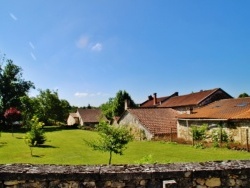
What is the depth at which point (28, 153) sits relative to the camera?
25344 millimetres

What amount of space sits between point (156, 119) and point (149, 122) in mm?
1905

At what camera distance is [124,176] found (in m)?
5.69

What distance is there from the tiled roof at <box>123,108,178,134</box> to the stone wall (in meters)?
31.6

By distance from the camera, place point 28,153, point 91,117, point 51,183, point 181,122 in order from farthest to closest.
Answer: point 91,117 < point 181,122 < point 28,153 < point 51,183

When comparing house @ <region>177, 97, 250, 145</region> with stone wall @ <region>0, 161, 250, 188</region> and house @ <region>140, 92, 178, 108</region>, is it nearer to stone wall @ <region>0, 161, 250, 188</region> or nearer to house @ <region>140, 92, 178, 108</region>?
stone wall @ <region>0, 161, 250, 188</region>

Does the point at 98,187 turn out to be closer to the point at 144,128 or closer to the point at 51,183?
the point at 51,183

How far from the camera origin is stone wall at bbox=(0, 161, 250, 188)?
5555 millimetres

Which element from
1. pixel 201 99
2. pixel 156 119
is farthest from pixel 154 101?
pixel 156 119

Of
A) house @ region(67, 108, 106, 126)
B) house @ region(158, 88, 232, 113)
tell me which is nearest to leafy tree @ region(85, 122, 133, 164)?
house @ region(158, 88, 232, 113)

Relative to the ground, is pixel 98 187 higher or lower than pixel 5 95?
lower

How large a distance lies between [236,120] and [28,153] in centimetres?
1919

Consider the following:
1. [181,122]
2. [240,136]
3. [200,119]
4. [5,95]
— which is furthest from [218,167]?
[5,95]

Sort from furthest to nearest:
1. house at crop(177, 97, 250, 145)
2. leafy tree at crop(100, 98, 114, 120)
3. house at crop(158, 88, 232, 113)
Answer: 1. leafy tree at crop(100, 98, 114, 120)
2. house at crop(158, 88, 232, 113)
3. house at crop(177, 97, 250, 145)

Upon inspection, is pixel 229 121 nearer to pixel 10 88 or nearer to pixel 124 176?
pixel 124 176
